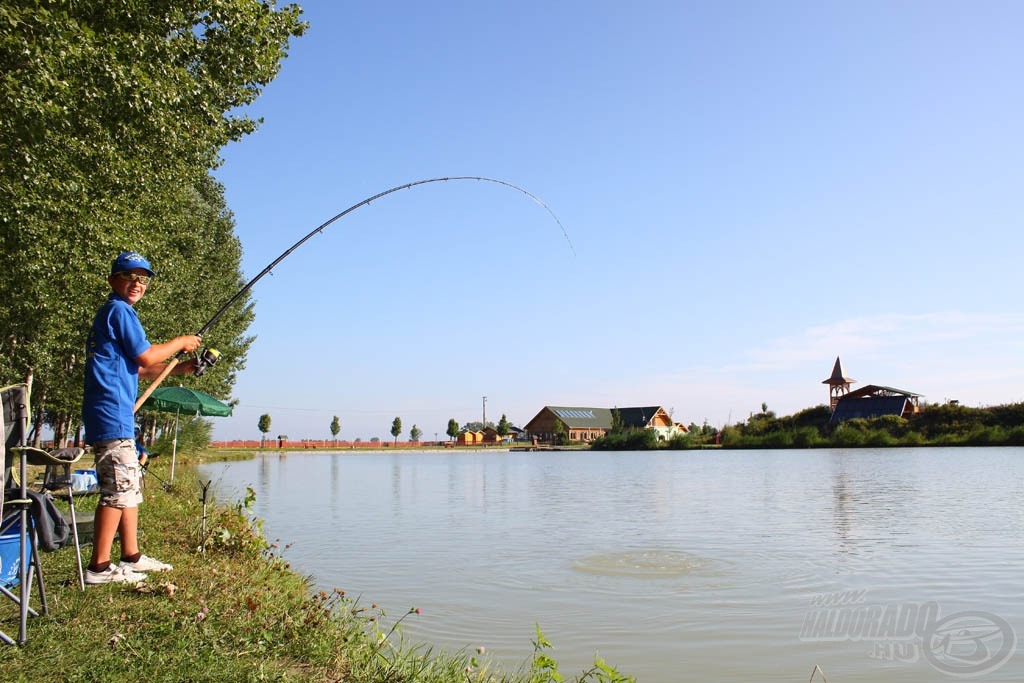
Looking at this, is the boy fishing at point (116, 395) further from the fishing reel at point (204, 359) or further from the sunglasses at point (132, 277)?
the fishing reel at point (204, 359)

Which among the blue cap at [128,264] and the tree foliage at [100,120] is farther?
the tree foliage at [100,120]

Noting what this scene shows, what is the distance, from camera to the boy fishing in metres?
5.06

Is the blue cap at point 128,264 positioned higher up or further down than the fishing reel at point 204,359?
higher up

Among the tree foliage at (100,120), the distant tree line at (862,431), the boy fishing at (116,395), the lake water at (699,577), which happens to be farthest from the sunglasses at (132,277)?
the distant tree line at (862,431)

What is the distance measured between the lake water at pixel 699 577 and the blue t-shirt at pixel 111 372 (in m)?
3.53

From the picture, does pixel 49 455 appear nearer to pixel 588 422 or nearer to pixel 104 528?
pixel 104 528

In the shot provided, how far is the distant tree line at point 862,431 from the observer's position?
67812 mm

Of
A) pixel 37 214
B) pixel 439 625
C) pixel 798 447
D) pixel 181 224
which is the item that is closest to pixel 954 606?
pixel 439 625

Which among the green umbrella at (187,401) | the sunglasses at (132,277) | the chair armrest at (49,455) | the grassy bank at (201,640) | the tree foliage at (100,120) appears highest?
the tree foliage at (100,120)

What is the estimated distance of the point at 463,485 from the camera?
93.2ft

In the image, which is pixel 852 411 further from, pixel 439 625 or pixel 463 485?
pixel 439 625

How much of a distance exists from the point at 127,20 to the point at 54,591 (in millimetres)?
8268

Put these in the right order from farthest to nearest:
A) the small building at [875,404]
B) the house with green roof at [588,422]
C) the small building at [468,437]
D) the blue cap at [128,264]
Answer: the small building at [468,437], the house with green roof at [588,422], the small building at [875,404], the blue cap at [128,264]

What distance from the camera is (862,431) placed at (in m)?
72.7
